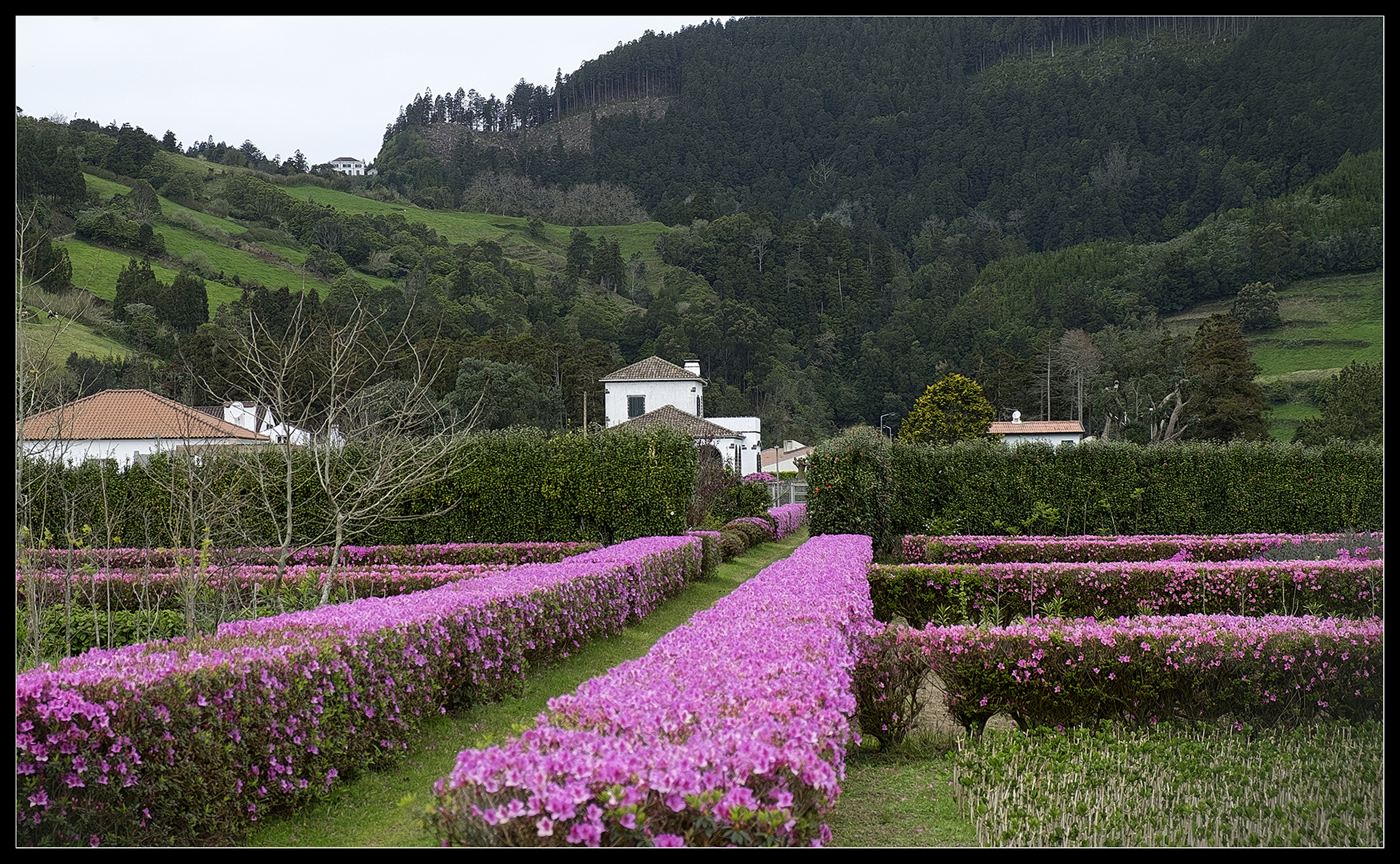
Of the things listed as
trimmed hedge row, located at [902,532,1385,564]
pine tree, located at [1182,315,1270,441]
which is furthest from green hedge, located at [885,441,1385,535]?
pine tree, located at [1182,315,1270,441]

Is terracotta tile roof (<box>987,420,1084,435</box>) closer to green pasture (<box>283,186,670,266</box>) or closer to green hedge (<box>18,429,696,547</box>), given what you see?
green hedge (<box>18,429,696,547</box>)

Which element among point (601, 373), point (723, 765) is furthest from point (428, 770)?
point (601, 373)

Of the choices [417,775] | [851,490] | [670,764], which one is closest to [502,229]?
[851,490]

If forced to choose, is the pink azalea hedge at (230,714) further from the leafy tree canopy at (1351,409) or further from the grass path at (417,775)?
the leafy tree canopy at (1351,409)

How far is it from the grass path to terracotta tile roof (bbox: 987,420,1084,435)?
52.7 metres

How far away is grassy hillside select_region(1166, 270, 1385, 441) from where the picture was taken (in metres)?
2.76

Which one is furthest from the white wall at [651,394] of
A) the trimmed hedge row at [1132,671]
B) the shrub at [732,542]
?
the trimmed hedge row at [1132,671]

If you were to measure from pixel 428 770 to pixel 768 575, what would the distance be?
4090 millimetres

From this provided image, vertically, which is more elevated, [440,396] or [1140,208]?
[1140,208]

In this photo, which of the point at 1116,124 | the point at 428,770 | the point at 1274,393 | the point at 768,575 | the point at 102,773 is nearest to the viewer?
the point at 102,773

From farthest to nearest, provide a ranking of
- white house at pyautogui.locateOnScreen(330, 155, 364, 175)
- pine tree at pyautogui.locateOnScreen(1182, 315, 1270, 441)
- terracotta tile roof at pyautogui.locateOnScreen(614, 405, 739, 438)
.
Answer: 1. white house at pyautogui.locateOnScreen(330, 155, 364, 175)
2. terracotta tile roof at pyautogui.locateOnScreen(614, 405, 739, 438)
3. pine tree at pyautogui.locateOnScreen(1182, 315, 1270, 441)

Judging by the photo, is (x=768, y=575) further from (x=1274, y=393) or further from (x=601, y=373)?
(x=601, y=373)

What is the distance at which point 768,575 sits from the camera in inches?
364

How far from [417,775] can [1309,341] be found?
78.1ft
